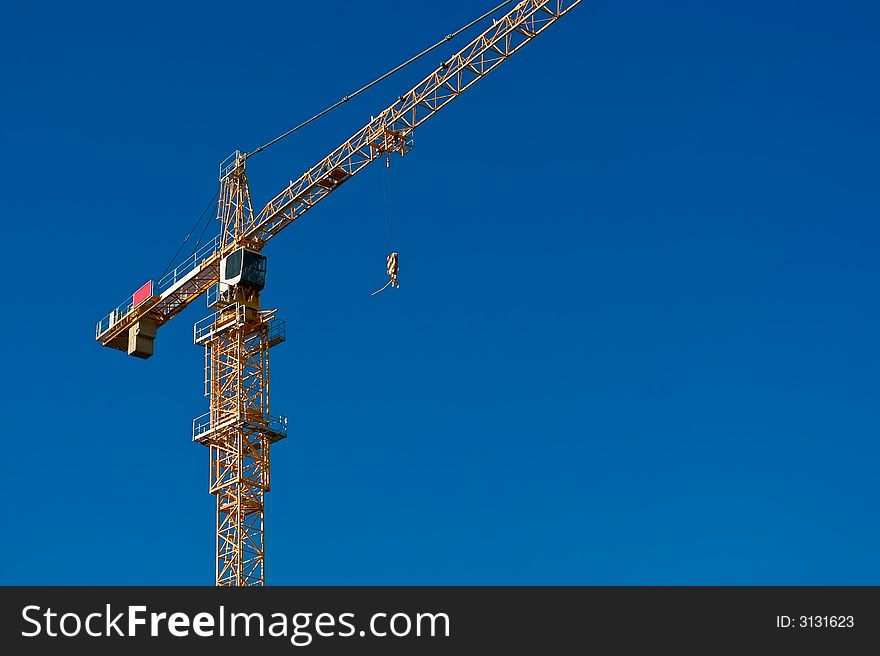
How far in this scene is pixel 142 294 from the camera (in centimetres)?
9900

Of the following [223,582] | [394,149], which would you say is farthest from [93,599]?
[394,149]

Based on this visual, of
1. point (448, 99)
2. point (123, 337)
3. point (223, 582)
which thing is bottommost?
point (223, 582)

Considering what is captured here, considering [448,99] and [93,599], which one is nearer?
[93,599]

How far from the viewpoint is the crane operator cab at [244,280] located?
93.5 meters

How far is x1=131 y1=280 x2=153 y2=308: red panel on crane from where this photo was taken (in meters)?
98.5

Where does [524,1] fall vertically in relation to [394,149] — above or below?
above

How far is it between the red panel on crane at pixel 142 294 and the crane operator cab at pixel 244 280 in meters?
5.91

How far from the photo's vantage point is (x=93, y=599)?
4778cm

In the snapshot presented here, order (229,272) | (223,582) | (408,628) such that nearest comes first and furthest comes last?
1. (408,628)
2. (223,582)
3. (229,272)

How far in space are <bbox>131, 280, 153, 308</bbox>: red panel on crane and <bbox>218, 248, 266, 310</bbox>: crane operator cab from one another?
591 cm

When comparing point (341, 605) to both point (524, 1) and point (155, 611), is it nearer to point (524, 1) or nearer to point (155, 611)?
point (155, 611)

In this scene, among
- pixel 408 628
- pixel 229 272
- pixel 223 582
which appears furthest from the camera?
pixel 229 272

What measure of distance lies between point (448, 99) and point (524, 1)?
20.2 feet

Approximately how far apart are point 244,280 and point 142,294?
328 inches
